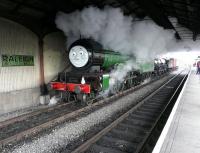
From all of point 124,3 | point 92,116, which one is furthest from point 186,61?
point 92,116

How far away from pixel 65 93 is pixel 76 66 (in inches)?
47.7

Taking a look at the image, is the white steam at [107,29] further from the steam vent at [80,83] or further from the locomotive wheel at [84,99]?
the locomotive wheel at [84,99]

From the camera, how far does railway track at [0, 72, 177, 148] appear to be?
20.8ft

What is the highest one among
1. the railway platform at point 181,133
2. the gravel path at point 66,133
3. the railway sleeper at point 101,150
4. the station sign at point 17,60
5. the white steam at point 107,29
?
the white steam at point 107,29

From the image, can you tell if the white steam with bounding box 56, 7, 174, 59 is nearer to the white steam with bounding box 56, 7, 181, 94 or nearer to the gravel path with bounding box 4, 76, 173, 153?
the white steam with bounding box 56, 7, 181, 94

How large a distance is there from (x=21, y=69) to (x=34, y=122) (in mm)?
3563

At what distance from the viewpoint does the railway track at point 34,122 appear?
633 centimetres

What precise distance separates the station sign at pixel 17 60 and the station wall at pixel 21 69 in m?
0.13

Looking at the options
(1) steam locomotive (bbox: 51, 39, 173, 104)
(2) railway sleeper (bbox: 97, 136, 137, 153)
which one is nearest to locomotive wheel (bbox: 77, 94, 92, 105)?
(1) steam locomotive (bbox: 51, 39, 173, 104)

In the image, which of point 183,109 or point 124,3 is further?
point 124,3

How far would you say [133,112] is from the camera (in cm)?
896

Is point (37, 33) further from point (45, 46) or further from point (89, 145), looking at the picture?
point (89, 145)

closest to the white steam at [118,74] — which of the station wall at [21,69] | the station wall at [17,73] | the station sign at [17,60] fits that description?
the station wall at [21,69]

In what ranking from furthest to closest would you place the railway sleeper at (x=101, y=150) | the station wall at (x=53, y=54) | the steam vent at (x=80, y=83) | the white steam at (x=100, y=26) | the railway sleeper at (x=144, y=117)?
Answer: the station wall at (x=53, y=54)
the white steam at (x=100, y=26)
the railway sleeper at (x=144, y=117)
the steam vent at (x=80, y=83)
the railway sleeper at (x=101, y=150)
